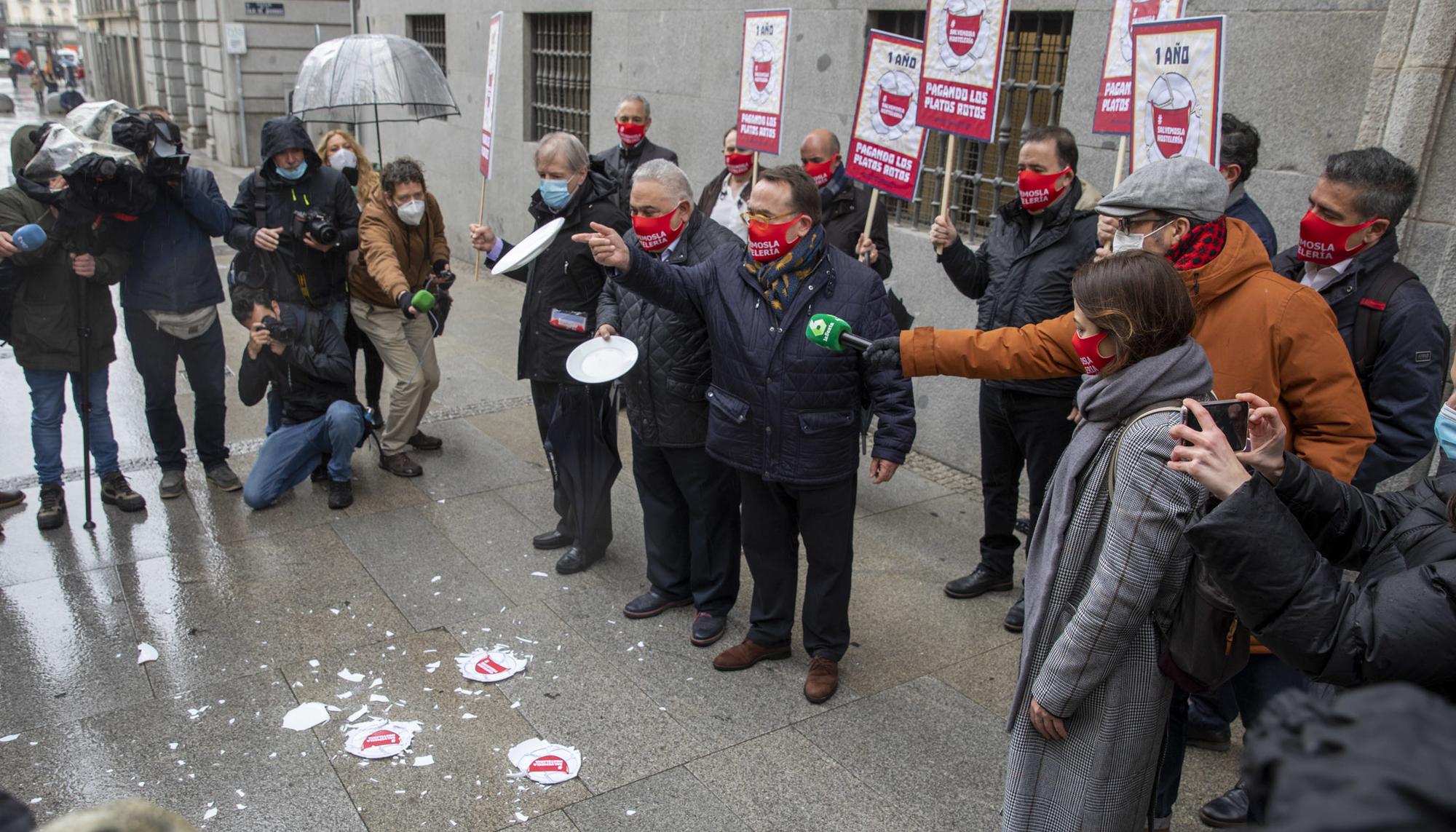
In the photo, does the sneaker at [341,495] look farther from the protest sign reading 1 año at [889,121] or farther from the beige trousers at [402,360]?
the protest sign reading 1 año at [889,121]

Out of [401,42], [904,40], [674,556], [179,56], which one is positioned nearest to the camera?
[674,556]

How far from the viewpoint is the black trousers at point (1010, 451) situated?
13.9ft

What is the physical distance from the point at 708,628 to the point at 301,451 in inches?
101

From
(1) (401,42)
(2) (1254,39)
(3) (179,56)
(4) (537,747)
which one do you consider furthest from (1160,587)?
(3) (179,56)

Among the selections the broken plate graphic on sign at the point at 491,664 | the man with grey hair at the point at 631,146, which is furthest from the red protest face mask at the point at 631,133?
the broken plate graphic on sign at the point at 491,664

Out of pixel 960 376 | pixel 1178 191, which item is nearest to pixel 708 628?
pixel 960 376

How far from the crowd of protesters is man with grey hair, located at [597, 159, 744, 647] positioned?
1 centimetres

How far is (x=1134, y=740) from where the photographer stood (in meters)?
2.43

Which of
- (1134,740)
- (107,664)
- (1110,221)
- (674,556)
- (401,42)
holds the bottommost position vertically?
(107,664)

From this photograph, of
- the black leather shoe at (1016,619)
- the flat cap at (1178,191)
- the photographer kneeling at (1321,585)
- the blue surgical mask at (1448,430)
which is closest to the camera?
the photographer kneeling at (1321,585)

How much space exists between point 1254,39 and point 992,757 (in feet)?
11.5

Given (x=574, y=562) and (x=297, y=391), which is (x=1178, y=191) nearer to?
(x=574, y=562)

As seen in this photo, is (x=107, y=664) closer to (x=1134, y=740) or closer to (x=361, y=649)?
(x=361, y=649)

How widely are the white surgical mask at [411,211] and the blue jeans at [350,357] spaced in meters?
0.61
